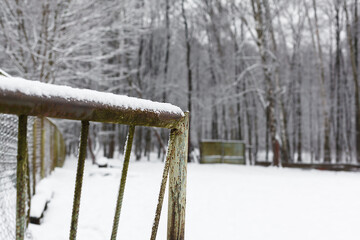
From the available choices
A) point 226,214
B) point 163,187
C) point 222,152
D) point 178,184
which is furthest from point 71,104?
point 222,152

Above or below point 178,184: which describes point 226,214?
below

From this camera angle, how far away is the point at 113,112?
1261 millimetres

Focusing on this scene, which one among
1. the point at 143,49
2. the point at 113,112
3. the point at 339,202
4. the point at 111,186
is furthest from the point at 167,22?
the point at 113,112

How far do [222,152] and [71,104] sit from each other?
16.5 metres

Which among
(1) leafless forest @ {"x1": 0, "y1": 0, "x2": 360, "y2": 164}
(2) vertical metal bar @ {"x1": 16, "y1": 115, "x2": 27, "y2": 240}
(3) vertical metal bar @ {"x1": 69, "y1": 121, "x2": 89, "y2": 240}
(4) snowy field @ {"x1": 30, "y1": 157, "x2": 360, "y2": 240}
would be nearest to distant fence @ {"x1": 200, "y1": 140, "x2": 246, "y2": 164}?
(1) leafless forest @ {"x1": 0, "y1": 0, "x2": 360, "y2": 164}

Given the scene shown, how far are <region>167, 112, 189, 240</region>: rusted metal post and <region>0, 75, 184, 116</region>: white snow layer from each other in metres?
0.25

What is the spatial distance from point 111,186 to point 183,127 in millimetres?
5605

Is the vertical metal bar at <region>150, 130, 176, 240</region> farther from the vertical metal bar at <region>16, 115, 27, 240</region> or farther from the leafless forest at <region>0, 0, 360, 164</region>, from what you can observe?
the leafless forest at <region>0, 0, 360, 164</region>

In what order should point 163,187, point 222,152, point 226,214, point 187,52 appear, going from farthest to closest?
point 187,52
point 222,152
point 226,214
point 163,187

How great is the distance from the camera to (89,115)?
117cm

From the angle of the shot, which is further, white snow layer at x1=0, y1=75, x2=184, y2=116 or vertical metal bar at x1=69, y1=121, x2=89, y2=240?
vertical metal bar at x1=69, y1=121, x2=89, y2=240

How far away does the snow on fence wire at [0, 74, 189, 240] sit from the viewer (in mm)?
992

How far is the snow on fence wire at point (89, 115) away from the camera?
3.25 ft

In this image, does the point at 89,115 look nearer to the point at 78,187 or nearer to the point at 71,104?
the point at 71,104
